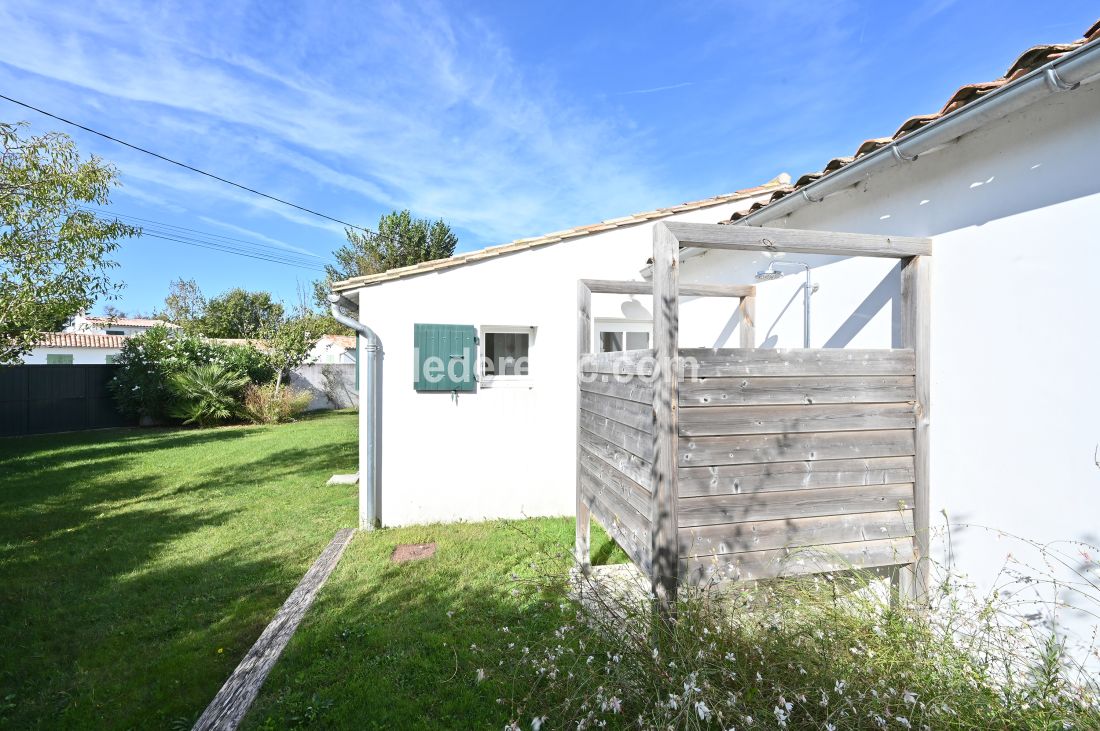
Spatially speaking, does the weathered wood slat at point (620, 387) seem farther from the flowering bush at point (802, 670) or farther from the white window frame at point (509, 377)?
the white window frame at point (509, 377)

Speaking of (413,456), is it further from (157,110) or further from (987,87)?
(157,110)

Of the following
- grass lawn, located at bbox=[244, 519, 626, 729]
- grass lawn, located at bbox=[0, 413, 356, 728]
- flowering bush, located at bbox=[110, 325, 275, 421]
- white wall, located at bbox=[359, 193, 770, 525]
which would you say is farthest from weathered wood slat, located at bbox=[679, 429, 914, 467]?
flowering bush, located at bbox=[110, 325, 275, 421]

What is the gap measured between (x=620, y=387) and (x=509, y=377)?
3230 mm

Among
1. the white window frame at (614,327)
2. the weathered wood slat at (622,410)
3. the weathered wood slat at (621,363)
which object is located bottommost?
the weathered wood slat at (622,410)

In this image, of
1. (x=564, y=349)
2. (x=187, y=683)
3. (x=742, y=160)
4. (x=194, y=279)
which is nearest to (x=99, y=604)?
(x=187, y=683)

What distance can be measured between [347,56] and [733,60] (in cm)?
723

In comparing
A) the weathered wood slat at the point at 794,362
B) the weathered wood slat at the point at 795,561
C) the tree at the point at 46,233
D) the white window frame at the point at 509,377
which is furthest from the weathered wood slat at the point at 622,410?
the tree at the point at 46,233

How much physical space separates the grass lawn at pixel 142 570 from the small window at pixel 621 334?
4465 mm

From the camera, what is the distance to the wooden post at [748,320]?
5.05m

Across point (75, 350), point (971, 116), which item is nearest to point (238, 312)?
point (75, 350)

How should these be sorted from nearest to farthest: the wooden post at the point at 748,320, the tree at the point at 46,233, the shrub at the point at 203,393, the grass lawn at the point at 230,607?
the grass lawn at the point at 230,607
the wooden post at the point at 748,320
the tree at the point at 46,233
the shrub at the point at 203,393

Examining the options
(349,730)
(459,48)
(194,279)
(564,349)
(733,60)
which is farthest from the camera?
(194,279)

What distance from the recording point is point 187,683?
3.34m

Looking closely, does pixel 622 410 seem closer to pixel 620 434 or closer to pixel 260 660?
pixel 620 434
